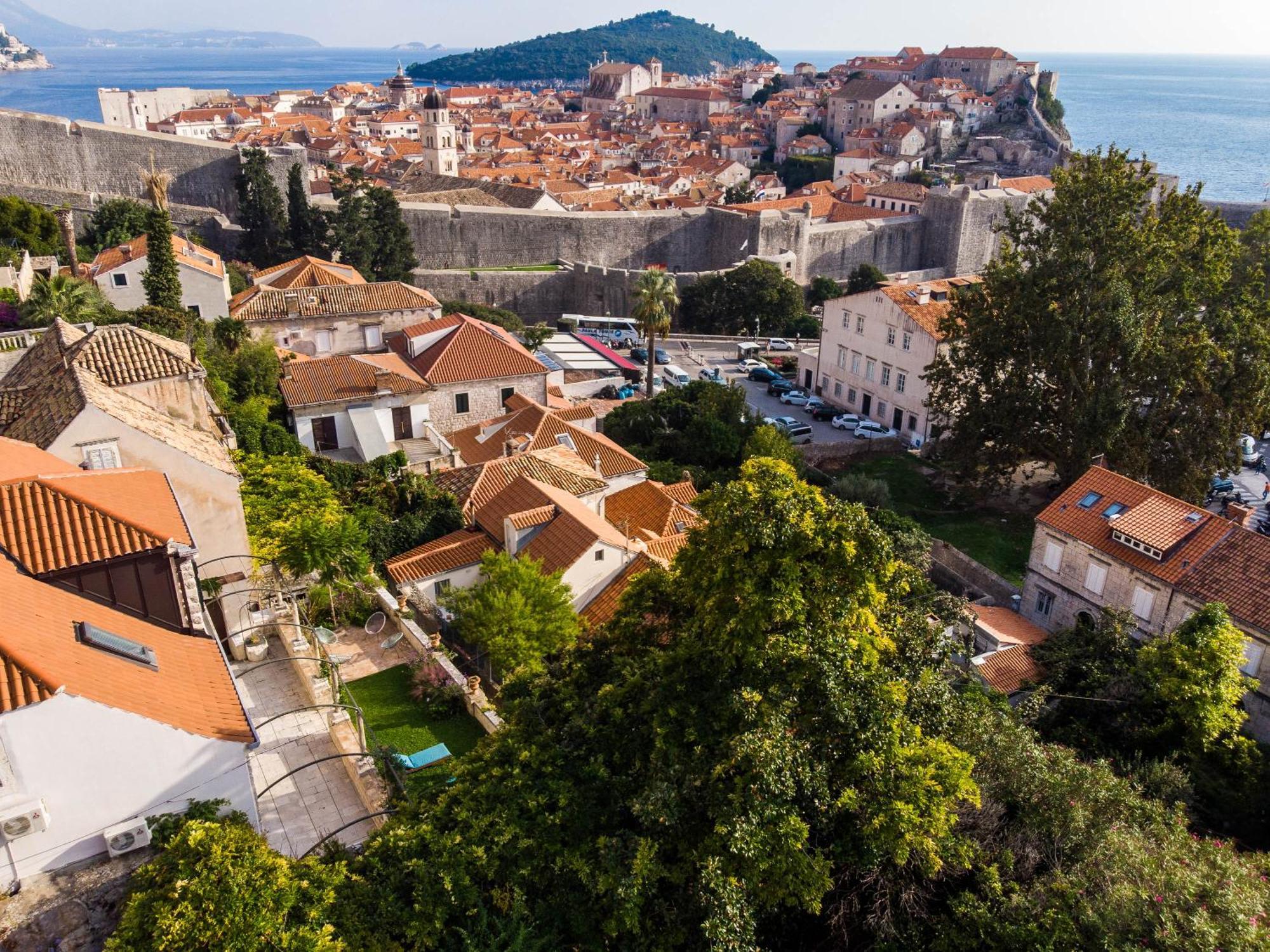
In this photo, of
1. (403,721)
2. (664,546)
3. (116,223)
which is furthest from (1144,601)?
(116,223)

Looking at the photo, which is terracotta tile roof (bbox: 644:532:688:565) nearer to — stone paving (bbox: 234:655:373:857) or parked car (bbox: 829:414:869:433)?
stone paving (bbox: 234:655:373:857)

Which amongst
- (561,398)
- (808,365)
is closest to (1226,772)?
(561,398)

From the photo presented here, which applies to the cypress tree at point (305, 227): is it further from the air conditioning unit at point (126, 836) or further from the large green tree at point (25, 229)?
the air conditioning unit at point (126, 836)

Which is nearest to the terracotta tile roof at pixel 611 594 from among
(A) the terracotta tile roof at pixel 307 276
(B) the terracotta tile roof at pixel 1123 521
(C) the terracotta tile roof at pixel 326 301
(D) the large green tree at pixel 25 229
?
(B) the terracotta tile roof at pixel 1123 521

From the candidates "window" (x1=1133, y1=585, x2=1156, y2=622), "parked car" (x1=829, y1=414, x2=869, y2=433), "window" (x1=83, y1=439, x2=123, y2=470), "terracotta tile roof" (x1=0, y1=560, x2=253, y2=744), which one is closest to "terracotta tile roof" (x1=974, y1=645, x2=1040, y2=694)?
"window" (x1=1133, y1=585, x2=1156, y2=622)

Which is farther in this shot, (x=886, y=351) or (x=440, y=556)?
(x=886, y=351)

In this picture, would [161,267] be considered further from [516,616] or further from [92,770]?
[92,770]
